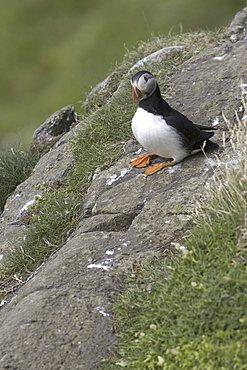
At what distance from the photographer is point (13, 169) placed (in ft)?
31.1

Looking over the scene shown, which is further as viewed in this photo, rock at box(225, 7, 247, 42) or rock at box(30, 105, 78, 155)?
rock at box(30, 105, 78, 155)

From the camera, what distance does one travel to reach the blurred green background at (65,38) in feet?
88.8

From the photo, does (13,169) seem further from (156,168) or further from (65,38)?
(65,38)

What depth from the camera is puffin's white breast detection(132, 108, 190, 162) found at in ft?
20.5

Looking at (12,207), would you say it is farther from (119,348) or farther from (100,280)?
(119,348)

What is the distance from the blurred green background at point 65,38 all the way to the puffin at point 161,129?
1819cm

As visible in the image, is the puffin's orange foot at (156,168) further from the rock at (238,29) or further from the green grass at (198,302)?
the rock at (238,29)

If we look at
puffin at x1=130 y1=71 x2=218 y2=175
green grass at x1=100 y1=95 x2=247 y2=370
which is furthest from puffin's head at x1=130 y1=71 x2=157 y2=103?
green grass at x1=100 y1=95 x2=247 y2=370

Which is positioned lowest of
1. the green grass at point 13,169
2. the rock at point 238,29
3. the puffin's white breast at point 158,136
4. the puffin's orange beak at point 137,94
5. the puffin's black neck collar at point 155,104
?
the rock at point 238,29

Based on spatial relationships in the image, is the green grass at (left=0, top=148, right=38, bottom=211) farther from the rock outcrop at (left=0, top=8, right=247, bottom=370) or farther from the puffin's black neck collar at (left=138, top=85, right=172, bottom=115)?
the puffin's black neck collar at (left=138, top=85, right=172, bottom=115)

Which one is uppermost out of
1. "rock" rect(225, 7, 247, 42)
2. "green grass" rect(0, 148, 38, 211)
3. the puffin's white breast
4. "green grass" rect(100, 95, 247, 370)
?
the puffin's white breast

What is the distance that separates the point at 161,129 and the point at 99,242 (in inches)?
57.0

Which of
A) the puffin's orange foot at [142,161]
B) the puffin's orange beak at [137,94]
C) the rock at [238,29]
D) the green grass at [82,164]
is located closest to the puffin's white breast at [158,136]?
the puffin's orange beak at [137,94]

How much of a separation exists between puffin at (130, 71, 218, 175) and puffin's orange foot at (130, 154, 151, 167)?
193 mm
